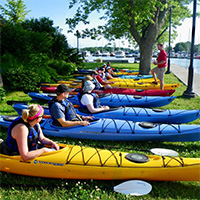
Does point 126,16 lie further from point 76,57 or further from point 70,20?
point 76,57

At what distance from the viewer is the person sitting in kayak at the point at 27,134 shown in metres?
2.64

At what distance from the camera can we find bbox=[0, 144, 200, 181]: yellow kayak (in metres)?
2.88

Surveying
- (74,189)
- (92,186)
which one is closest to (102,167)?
(92,186)

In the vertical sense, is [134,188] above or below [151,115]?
below

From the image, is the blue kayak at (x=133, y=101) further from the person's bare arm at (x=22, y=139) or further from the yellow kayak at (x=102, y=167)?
the person's bare arm at (x=22, y=139)

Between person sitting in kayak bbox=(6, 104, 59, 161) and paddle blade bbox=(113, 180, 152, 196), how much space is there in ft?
3.73

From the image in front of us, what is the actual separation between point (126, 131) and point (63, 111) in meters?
1.29

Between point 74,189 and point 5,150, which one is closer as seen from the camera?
point 74,189

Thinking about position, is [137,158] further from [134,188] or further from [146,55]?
[146,55]

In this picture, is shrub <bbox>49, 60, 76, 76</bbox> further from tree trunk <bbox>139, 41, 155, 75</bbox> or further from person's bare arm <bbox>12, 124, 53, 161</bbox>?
person's bare arm <bbox>12, 124, 53, 161</bbox>

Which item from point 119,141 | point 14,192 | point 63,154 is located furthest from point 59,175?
point 119,141

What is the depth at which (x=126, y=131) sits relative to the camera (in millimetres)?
4148

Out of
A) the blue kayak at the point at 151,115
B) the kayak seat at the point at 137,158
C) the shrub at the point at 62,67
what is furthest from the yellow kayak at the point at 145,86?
the kayak seat at the point at 137,158

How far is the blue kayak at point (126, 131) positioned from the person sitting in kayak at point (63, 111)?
0.14 meters
